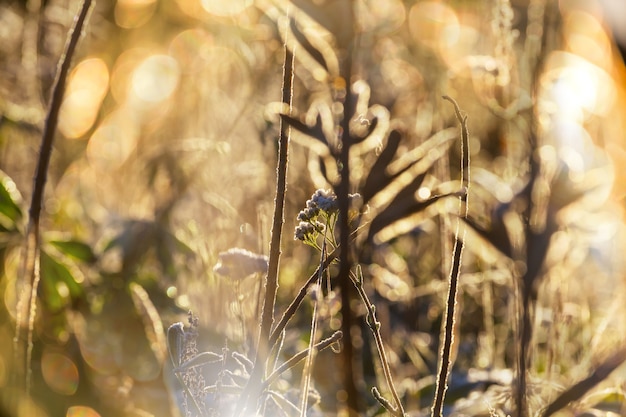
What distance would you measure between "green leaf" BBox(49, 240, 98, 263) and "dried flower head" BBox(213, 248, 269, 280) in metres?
0.73

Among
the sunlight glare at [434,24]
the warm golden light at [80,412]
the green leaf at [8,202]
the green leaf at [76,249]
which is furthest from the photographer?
the sunlight glare at [434,24]

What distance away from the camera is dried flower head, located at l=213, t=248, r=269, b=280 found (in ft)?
3.72

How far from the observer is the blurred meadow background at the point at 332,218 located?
3.18ft

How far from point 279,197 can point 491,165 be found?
2.32 meters

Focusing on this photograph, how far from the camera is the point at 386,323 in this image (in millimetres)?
1803

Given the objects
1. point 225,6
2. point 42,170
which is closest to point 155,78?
point 225,6

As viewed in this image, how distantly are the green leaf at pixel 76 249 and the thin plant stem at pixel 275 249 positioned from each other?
3.08ft

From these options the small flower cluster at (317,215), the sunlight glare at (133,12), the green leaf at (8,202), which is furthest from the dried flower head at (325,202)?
the sunlight glare at (133,12)

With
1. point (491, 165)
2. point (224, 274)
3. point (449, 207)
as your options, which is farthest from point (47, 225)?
point (491, 165)

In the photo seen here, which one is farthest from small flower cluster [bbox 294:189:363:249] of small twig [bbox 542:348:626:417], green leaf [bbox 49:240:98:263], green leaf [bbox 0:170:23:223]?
green leaf [bbox 49:240:98:263]

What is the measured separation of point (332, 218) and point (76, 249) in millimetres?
978

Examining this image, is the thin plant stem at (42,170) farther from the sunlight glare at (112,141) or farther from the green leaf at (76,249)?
the sunlight glare at (112,141)

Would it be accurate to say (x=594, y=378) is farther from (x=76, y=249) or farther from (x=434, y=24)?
(x=434, y=24)

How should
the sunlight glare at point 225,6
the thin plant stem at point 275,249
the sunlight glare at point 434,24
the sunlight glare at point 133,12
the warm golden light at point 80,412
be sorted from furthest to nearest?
the sunlight glare at point 133,12 < the sunlight glare at point 434,24 < the sunlight glare at point 225,6 < the warm golden light at point 80,412 < the thin plant stem at point 275,249
